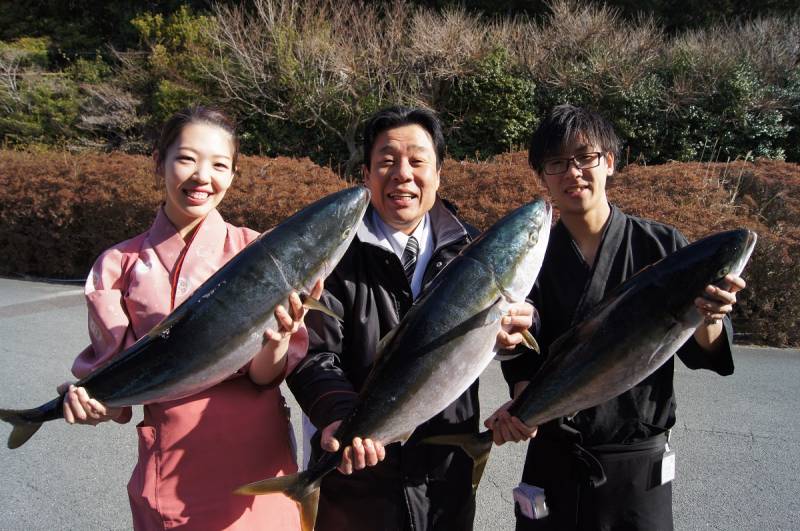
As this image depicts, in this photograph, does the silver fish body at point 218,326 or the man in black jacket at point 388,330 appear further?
the man in black jacket at point 388,330

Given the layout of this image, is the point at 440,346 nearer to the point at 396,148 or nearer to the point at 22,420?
the point at 396,148

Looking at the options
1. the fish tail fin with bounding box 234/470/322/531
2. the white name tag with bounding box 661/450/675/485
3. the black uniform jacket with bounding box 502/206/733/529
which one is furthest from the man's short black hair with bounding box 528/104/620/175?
the fish tail fin with bounding box 234/470/322/531

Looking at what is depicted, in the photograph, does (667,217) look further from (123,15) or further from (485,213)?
(123,15)

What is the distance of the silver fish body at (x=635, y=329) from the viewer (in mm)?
1900

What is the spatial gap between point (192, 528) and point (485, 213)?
7236 millimetres

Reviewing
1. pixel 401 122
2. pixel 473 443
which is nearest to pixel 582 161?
pixel 401 122

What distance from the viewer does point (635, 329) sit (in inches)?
76.7

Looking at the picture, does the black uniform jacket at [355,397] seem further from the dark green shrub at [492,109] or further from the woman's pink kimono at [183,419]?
the dark green shrub at [492,109]

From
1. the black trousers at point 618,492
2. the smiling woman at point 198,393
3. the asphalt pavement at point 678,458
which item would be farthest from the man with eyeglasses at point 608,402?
the asphalt pavement at point 678,458

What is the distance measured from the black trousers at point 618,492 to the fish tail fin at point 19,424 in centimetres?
221

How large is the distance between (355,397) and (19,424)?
1.36 meters

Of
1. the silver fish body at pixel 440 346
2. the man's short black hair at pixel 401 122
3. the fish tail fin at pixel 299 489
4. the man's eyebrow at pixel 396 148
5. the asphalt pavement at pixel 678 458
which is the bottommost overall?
the asphalt pavement at pixel 678 458

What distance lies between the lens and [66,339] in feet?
24.7

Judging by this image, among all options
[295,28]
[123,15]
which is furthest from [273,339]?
[123,15]
